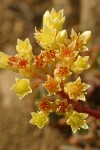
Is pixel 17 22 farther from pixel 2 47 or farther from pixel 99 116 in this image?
pixel 99 116

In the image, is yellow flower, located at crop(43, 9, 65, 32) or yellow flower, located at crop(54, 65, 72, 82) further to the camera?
yellow flower, located at crop(43, 9, 65, 32)

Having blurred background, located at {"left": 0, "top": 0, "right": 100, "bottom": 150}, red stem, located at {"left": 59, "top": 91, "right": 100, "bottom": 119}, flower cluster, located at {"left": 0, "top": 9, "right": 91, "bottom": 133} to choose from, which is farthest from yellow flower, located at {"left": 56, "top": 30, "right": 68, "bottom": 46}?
blurred background, located at {"left": 0, "top": 0, "right": 100, "bottom": 150}

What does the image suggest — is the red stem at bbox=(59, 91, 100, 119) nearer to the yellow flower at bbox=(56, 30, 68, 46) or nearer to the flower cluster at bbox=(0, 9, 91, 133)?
the flower cluster at bbox=(0, 9, 91, 133)

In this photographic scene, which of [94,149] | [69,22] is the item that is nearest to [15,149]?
[94,149]

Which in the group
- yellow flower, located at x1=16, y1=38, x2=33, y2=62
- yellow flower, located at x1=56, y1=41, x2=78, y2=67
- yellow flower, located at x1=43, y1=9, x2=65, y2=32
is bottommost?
yellow flower, located at x1=56, y1=41, x2=78, y2=67

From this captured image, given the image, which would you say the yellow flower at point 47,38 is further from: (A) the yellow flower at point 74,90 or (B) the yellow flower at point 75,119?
(B) the yellow flower at point 75,119

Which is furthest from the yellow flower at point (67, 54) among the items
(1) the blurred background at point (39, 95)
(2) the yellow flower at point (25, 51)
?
(1) the blurred background at point (39, 95)

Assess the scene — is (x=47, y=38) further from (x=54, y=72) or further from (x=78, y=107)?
(x=78, y=107)
